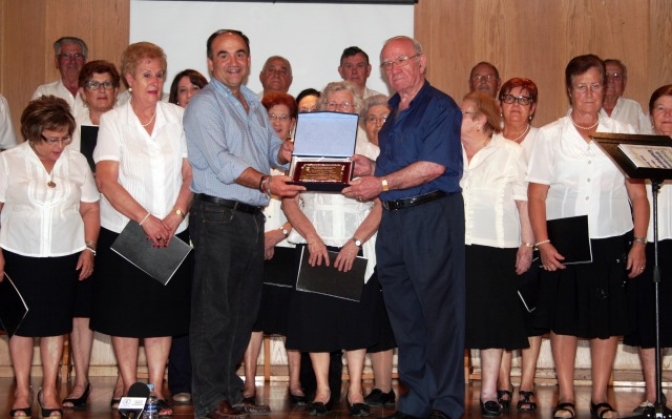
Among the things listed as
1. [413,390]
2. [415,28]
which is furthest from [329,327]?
[415,28]

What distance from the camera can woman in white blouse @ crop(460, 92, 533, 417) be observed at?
541 centimetres

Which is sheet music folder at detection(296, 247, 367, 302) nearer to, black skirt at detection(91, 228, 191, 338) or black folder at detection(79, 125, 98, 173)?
black skirt at detection(91, 228, 191, 338)

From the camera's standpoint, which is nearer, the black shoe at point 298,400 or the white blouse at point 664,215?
the white blouse at point 664,215

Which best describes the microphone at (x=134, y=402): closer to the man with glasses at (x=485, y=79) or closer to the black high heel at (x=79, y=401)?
the black high heel at (x=79, y=401)

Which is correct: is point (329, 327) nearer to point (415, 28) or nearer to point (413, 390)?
point (413, 390)

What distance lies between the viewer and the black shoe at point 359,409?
17.4ft

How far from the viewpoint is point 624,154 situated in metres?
4.69

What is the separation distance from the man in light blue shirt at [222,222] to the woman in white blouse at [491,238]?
125 centimetres

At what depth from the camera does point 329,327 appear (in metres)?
5.36

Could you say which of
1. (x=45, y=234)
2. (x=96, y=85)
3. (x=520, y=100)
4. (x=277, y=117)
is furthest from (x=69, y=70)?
(x=520, y=100)

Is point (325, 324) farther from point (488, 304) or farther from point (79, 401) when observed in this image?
point (79, 401)

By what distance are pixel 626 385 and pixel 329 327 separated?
2267mm

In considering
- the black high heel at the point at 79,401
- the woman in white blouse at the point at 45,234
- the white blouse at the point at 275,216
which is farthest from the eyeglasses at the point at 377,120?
the black high heel at the point at 79,401

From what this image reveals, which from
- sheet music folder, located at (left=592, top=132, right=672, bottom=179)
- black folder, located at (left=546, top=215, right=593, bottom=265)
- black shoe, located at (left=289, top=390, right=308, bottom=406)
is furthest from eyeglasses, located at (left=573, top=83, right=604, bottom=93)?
black shoe, located at (left=289, top=390, right=308, bottom=406)
